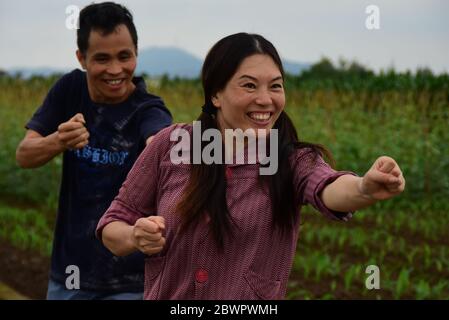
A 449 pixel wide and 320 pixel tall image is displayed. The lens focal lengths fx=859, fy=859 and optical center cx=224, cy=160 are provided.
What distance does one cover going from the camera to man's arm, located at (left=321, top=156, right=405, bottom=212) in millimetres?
1934

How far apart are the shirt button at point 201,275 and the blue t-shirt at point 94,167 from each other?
0.97 metres

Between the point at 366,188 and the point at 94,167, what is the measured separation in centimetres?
156

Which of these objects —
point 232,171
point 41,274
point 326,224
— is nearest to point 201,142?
point 232,171

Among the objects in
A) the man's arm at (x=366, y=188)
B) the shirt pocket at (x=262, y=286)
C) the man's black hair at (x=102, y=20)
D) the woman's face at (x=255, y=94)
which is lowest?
the shirt pocket at (x=262, y=286)

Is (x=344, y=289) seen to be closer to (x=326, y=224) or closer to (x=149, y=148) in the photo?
(x=326, y=224)

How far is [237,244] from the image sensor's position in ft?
7.38

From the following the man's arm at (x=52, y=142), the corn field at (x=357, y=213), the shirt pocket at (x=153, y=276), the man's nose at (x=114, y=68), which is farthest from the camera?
the corn field at (x=357, y=213)

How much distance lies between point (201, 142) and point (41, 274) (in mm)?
4142

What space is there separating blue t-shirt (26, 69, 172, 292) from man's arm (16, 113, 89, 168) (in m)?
0.11

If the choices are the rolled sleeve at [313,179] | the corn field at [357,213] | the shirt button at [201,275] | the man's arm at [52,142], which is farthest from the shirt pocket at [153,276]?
the corn field at [357,213]

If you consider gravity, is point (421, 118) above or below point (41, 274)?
above

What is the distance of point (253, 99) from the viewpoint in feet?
7.43

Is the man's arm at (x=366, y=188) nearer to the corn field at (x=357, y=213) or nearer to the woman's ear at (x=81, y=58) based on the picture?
the woman's ear at (x=81, y=58)

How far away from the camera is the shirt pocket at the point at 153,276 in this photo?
238cm
